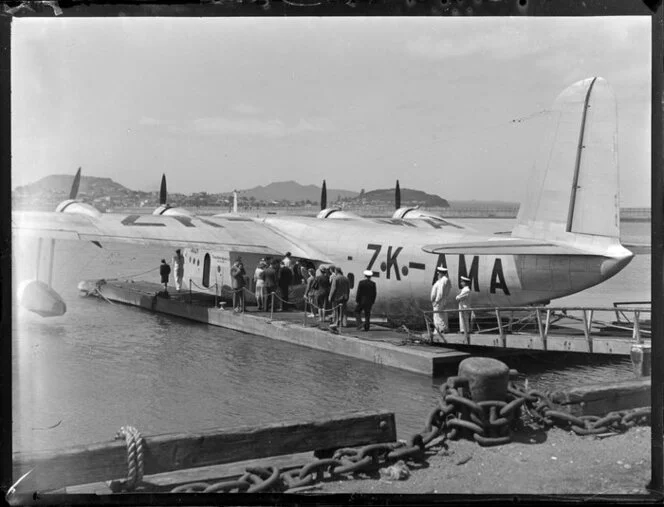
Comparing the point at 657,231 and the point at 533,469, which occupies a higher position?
the point at 657,231

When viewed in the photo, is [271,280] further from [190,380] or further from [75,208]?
[75,208]

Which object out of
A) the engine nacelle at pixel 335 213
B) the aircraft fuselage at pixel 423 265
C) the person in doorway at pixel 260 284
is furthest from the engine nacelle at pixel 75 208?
the engine nacelle at pixel 335 213

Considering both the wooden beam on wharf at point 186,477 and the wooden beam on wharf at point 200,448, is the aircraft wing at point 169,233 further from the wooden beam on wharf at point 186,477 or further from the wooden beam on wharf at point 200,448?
the wooden beam on wharf at point 200,448

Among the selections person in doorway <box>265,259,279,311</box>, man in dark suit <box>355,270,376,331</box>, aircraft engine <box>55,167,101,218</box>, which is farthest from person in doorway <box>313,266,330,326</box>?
aircraft engine <box>55,167,101,218</box>

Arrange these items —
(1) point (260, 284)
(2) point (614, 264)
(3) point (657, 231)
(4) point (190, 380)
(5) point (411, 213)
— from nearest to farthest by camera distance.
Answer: (3) point (657, 231) → (4) point (190, 380) → (2) point (614, 264) → (1) point (260, 284) → (5) point (411, 213)

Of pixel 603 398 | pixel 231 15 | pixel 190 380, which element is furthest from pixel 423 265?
pixel 231 15

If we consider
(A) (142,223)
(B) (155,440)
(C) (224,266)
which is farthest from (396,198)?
(B) (155,440)
